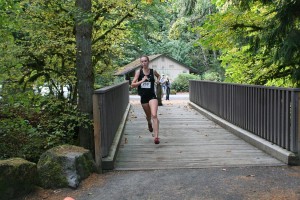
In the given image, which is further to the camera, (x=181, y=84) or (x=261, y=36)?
(x=181, y=84)

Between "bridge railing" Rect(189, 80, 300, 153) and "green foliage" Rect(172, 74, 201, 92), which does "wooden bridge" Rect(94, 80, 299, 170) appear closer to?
"bridge railing" Rect(189, 80, 300, 153)

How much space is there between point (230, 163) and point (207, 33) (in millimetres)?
4292

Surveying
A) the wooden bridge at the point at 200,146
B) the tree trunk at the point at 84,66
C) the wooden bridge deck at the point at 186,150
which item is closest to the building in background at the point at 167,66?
the wooden bridge deck at the point at 186,150

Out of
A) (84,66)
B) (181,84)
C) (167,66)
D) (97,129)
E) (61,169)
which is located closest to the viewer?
(61,169)

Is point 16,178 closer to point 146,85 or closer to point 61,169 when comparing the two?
point 61,169

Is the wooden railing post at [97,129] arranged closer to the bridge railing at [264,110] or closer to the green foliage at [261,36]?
the bridge railing at [264,110]

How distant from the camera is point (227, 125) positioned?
31.9ft

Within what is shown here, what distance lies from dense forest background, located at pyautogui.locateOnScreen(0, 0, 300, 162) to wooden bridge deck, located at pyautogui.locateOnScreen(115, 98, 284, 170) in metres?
1.17

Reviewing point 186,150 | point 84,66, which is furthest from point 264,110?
point 84,66

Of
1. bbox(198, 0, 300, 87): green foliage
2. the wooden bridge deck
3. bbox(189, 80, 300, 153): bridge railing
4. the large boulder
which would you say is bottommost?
the wooden bridge deck

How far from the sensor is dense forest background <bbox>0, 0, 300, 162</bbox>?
6.98 metres

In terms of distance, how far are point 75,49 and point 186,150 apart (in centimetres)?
361

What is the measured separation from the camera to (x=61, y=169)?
16.9 ft

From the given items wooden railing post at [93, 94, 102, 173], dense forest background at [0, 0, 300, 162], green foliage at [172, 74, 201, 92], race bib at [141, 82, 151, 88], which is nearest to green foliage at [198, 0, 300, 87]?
dense forest background at [0, 0, 300, 162]
